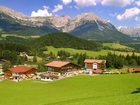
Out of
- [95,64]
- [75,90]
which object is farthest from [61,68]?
[75,90]

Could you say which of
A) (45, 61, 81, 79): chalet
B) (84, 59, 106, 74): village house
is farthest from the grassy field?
(84, 59, 106, 74): village house

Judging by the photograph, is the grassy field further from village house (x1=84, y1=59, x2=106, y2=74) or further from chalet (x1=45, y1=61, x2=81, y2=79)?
village house (x1=84, y1=59, x2=106, y2=74)

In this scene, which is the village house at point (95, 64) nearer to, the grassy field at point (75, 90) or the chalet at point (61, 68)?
the chalet at point (61, 68)

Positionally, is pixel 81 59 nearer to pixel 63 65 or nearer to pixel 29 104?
pixel 63 65

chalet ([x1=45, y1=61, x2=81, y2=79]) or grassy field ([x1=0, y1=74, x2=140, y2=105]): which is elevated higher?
chalet ([x1=45, y1=61, x2=81, y2=79])

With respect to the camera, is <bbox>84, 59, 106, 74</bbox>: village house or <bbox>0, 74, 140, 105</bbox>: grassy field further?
<bbox>84, 59, 106, 74</bbox>: village house

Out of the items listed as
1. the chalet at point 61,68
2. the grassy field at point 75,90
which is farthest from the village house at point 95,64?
the grassy field at point 75,90

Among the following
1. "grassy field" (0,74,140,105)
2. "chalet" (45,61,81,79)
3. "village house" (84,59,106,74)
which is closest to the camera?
"grassy field" (0,74,140,105)

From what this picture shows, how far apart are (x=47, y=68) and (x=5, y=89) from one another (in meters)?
75.2

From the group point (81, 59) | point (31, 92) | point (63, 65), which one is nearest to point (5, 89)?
point (31, 92)

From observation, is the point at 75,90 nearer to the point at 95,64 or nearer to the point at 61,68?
the point at 61,68

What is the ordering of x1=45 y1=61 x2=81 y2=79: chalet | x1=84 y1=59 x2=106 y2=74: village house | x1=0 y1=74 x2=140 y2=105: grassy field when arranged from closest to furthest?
x1=0 y1=74 x2=140 y2=105: grassy field → x1=45 y1=61 x2=81 y2=79: chalet → x1=84 y1=59 x2=106 y2=74: village house

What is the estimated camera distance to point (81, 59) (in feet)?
630

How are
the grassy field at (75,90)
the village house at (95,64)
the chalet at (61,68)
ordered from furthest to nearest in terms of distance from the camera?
the village house at (95,64), the chalet at (61,68), the grassy field at (75,90)
